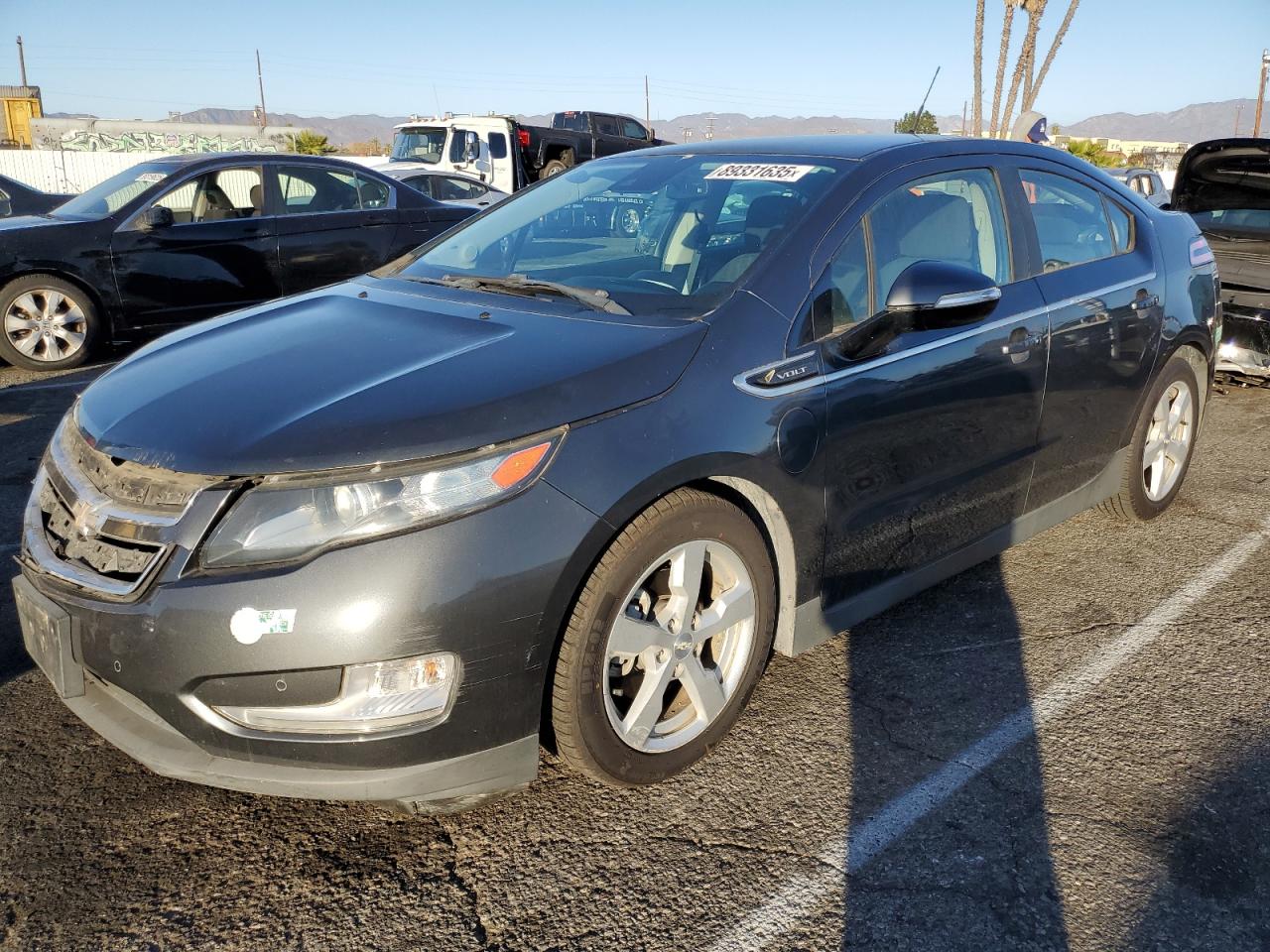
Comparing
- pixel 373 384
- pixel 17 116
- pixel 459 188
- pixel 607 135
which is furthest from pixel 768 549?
pixel 17 116

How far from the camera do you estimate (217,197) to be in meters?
7.98

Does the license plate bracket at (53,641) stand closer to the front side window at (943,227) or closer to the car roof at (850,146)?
the front side window at (943,227)

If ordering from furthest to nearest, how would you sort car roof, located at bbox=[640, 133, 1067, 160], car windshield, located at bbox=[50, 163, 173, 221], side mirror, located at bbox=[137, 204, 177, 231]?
car windshield, located at bbox=[50, 163, 173, 221] → side mirror, located at bbox=[137, 204, 177, 231] → car roof, located at bbox=[640, 133, 1067, 160]

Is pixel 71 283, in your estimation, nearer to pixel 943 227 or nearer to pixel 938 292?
pixel 943 227

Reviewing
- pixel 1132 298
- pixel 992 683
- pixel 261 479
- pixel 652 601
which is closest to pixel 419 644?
pixel 261 479

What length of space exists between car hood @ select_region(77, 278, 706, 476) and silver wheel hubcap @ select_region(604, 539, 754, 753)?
1.60 ft

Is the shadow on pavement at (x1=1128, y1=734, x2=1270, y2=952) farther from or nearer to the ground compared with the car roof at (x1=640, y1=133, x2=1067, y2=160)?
nearer to the ground

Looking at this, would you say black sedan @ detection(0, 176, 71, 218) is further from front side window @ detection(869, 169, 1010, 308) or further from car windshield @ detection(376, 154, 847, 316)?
front side window @ detection(869, 169, 1010, 308)

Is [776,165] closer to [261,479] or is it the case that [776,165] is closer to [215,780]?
[261,479]

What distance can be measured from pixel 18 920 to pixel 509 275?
7.01ft

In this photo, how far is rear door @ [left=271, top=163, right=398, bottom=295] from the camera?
26.9 ft

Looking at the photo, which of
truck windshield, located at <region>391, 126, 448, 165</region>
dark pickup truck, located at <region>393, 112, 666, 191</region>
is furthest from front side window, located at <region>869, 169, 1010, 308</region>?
truck windshield, located at <region>391, 126, 448, 165</region>

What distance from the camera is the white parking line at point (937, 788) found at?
7.35ft

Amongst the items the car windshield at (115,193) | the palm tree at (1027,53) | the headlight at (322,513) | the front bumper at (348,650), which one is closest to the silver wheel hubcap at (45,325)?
the car windshield at (115,193)
